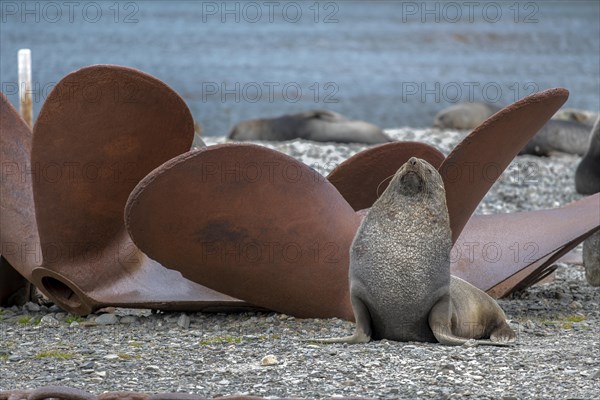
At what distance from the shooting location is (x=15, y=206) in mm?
7055

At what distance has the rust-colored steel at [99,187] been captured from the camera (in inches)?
254

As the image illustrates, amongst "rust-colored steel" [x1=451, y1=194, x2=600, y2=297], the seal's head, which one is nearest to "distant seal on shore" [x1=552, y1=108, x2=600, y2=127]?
"rust-colored steel" [x1=451, y1=194, x2=600, y2=297]

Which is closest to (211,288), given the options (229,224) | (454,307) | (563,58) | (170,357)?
(229,224)

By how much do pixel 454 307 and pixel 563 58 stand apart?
39.9 meters

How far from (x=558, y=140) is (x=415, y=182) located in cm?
1097

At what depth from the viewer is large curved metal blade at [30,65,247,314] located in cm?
645

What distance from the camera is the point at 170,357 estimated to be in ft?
18.3

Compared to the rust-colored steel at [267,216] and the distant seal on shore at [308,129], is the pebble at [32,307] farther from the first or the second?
the distant seal on shore at [308,129]

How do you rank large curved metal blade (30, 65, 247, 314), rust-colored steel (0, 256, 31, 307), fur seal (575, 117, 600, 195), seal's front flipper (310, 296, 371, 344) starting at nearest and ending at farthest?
seal's front flipper (310, 296, 371, 344) < large curved metal blade (30, 65, 247, 314) < rust-colored steel (0, 256, 31, 307) < fur seal (575, 117, 600, 195)

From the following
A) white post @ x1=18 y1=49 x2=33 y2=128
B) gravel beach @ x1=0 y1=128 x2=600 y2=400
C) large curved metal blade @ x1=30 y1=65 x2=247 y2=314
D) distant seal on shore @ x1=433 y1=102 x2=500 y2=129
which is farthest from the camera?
distant seal on shore @ x1=433 y1=102 x2=500 y2=129

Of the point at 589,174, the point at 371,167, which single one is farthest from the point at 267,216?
the point at 589,174

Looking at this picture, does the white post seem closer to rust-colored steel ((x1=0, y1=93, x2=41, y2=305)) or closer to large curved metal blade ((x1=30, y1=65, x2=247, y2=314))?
rust-colored steel ((x1=0, y1=93, x2=41, y2=305))

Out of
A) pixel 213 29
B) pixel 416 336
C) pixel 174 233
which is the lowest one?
pixel 213 29

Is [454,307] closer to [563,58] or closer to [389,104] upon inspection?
[389,104]
